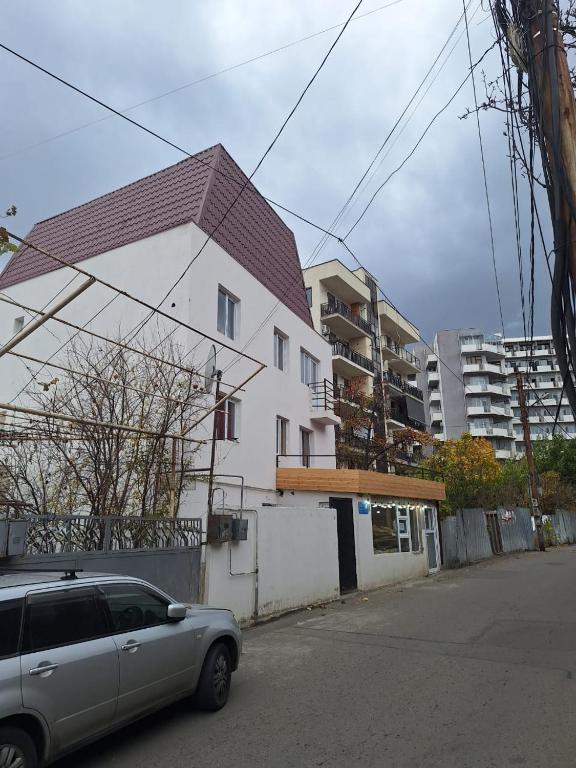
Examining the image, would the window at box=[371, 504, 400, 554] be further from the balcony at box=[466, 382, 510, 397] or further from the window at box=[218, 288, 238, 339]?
the balcony at box=[466, 382, 510, 397]

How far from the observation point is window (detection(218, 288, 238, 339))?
1507cm

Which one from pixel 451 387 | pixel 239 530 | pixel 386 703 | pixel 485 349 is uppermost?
pixel 485 349

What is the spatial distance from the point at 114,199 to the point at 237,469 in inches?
382

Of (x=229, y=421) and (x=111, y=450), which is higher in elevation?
(x=229, y=421)

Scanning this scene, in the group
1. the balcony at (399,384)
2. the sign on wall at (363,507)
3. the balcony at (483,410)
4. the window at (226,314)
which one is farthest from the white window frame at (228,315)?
the balcony at (483,410)

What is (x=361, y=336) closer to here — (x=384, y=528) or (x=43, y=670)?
(x=384, y=528)

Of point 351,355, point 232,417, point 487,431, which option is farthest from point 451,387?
point 232,417

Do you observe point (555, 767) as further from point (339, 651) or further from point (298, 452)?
point (298, 452)

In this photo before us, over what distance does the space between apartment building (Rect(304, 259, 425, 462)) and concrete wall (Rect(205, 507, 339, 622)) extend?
45.5ft

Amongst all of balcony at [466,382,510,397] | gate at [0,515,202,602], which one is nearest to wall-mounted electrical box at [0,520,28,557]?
gate at [0,515,202,602]

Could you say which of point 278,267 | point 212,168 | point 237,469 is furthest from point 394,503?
point 212,168

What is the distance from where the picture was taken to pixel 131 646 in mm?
4383

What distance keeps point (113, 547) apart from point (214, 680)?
356cm

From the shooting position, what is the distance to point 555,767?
12.8ft
